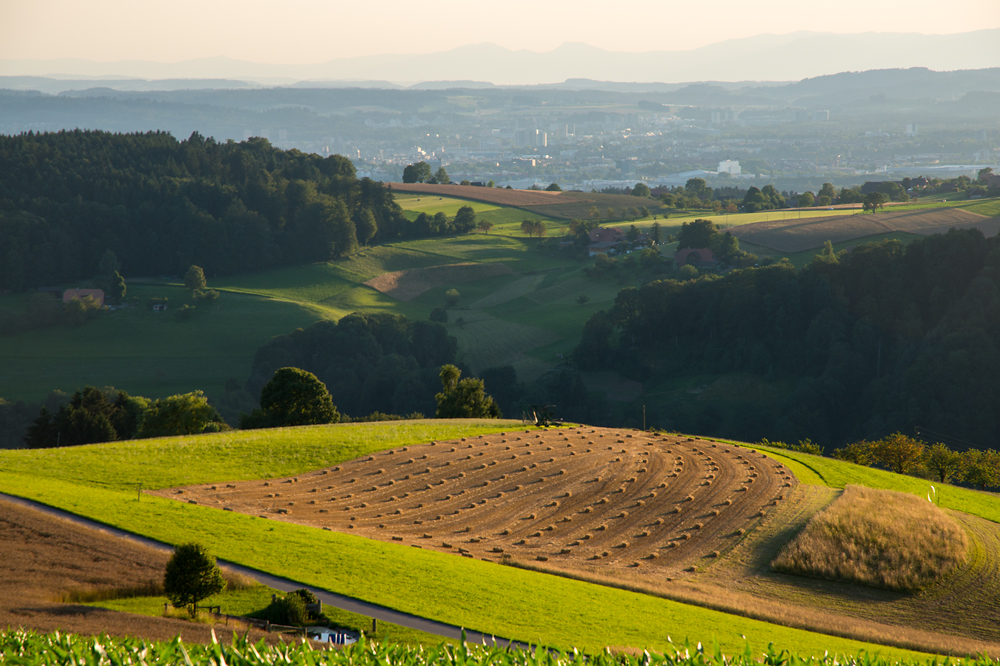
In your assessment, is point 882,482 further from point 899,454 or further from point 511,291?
point 511,291

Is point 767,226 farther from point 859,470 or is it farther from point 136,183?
point 136,183

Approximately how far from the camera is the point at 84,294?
124m

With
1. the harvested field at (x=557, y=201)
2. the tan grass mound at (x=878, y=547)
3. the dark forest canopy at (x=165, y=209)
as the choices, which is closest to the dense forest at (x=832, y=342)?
the tan grass mound at (x=878, y=547)

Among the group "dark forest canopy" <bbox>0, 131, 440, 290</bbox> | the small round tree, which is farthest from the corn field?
"dark forest canopy" <bbox>0, 131, 440, 290</bbox>

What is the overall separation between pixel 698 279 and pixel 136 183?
4522 inches

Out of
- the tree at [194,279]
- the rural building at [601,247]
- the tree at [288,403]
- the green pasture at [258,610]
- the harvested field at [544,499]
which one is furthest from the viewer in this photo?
the rural building at [601,247]

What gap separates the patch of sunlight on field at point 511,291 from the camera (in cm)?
13138

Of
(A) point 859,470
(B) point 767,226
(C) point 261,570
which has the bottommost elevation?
A: (A) point 859,470

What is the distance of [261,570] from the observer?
85.6 feet

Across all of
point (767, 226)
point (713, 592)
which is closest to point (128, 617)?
point (713, 592)

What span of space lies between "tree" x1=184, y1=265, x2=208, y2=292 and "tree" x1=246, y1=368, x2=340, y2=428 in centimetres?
7002

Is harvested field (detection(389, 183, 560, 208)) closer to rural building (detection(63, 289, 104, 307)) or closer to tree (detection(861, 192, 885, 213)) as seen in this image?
tree (detection(861, 192, 885, 213))

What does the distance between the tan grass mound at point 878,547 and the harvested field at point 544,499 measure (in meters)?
3.28

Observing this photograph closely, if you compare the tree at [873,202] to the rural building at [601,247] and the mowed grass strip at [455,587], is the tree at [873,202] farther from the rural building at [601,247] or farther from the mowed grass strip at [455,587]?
the mowed grass strip at [455,587]
